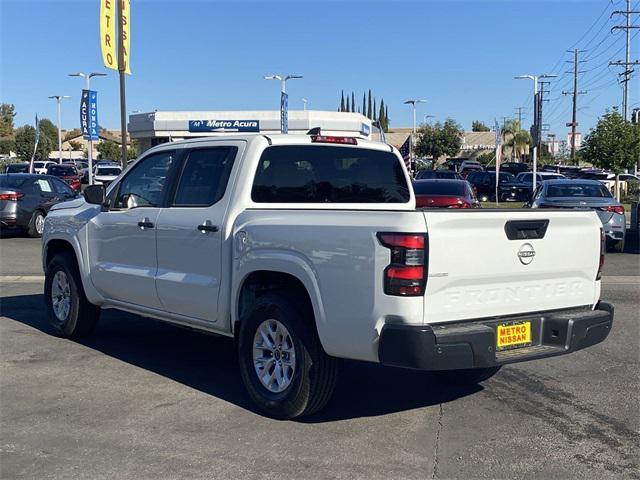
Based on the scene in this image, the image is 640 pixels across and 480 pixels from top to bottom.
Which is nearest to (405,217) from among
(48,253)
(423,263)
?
(423,263)

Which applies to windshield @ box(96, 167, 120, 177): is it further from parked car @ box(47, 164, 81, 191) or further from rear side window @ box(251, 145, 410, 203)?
rear side window @ box(251, 145, 410, 203)

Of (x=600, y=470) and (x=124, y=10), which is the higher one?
(x=124, y=10)

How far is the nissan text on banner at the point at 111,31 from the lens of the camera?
18.4 metres

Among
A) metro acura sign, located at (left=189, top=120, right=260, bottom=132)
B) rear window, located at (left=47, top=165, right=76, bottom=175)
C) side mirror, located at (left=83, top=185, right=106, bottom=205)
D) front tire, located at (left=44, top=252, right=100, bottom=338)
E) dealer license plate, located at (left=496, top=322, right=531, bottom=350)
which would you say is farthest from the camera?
metro acura sign, located at (left=189, top=120, right=260, bottom=132)

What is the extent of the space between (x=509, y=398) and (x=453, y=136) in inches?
2492

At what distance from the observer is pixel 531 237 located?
4867mm

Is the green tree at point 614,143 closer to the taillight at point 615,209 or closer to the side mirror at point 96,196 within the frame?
the taillight at point 615,209

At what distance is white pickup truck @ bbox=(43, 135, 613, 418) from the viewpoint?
4441 mm

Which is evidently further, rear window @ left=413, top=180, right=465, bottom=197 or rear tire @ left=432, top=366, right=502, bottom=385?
rear window @ left=413, top=180, right=465, bottom=197

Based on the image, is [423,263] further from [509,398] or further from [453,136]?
[453,136]

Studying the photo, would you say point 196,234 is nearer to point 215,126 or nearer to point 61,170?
point 61,170

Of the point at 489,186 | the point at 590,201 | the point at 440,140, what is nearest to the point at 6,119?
the point at 440,140

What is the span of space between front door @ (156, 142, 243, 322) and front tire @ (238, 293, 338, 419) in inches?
20.6

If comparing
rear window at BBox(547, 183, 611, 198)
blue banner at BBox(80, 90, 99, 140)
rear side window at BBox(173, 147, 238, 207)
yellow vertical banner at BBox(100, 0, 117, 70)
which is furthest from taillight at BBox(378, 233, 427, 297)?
blue banner at BBox(80, 90, 99, 140)
